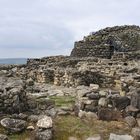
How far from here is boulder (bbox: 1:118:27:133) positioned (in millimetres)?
9391

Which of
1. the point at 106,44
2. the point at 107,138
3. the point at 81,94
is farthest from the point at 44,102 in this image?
the point at 106,44

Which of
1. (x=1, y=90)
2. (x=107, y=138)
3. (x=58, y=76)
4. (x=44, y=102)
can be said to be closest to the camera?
(x=107, y=138)

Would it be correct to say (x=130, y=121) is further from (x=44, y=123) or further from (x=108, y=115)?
(x=44, y=123)

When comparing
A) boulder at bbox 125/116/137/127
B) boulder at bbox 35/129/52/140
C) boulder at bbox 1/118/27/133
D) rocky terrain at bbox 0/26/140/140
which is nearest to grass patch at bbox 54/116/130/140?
rocky terrain at bbox 0/26/140/140

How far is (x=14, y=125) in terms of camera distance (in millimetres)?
9477

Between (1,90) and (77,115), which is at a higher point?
(1,90)

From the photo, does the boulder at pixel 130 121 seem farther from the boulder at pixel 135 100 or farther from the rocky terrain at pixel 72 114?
the boulder at pixel 135 100

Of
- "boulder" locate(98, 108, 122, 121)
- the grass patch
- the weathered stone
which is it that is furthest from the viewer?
"boulder" locate(98, 108, 122, 121)

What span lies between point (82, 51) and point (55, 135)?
65.0 feet

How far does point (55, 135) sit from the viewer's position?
30.2ft

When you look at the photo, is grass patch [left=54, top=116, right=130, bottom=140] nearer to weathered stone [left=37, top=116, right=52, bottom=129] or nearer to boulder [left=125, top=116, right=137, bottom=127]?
boulder [left=125, top=116, right=137, bottom=127]

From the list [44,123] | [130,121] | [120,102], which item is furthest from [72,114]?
[130,121]

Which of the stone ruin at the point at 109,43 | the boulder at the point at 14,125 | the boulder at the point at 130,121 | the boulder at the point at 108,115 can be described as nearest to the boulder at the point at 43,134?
the boulder at the point at 14,125

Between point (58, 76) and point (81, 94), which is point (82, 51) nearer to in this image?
point (58, 76)
